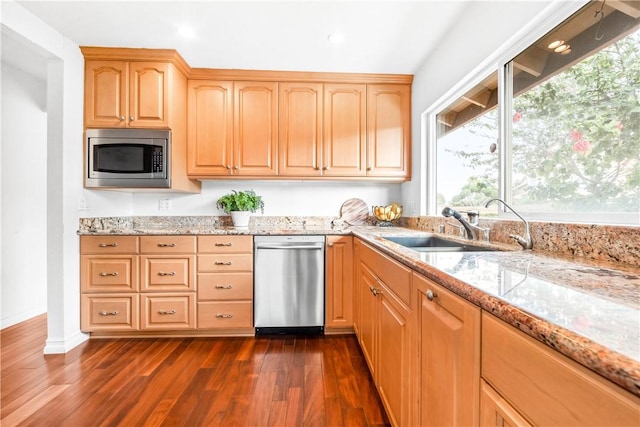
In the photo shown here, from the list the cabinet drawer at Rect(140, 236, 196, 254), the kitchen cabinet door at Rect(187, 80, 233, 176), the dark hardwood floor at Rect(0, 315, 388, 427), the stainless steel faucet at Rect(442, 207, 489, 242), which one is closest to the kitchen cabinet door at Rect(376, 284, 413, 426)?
the dark hardwood floor at Rect(0, 315, 388, 427)

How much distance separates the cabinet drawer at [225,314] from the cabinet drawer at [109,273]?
1.92 ft

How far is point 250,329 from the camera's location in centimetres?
242

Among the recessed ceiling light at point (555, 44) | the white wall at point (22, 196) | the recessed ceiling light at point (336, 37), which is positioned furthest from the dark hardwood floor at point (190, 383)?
the recessed ceiling light at point (336, 37)

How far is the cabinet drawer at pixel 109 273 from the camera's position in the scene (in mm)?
2287

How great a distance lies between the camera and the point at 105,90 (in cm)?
237

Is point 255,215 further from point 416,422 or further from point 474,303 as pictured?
point 474,303

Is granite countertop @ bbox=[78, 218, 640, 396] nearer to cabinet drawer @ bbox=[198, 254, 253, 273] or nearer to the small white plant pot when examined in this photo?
cabinet drawer @ bbox=[198, 254, 253, 273]

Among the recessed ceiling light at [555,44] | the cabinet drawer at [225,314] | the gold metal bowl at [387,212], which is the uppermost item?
the recessed ceiling light at [555,44]

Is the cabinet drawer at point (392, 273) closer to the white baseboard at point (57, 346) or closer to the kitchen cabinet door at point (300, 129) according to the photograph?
the kitchen cabinet door at point (300, 129)

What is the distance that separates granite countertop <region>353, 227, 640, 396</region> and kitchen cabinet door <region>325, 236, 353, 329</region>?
1.40 metres

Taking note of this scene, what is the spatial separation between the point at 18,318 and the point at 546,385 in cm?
393

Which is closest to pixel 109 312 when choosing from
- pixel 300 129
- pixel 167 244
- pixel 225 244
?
pixel 167 244

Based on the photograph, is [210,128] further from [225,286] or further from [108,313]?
[108,313]

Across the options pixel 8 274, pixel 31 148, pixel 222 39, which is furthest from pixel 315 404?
pixel 31 148
